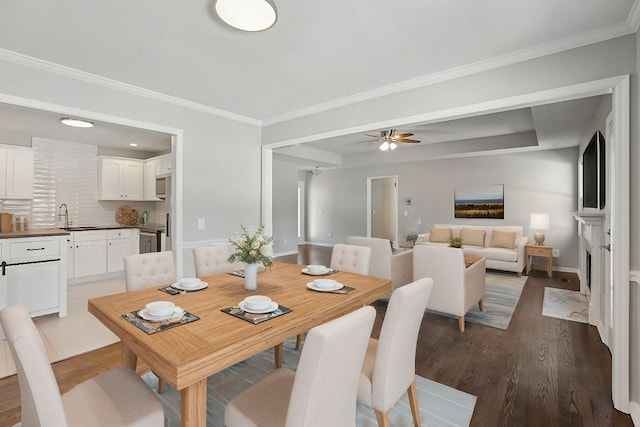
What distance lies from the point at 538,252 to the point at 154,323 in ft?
20.9

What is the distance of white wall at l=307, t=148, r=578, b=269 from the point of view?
5953mm

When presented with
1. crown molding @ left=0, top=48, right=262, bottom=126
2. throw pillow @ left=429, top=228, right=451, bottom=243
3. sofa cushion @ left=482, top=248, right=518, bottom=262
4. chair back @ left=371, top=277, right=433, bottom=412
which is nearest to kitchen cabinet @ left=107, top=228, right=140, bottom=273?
crown molding @ left=0, top=48, right=262, bottom=126

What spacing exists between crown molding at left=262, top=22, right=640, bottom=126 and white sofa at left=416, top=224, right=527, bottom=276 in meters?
3.80

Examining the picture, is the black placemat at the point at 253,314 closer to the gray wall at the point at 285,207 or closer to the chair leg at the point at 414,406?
the chair leg at the point at 414,406

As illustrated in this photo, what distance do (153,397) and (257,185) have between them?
321 cm

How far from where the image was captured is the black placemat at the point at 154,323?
54.7 inches

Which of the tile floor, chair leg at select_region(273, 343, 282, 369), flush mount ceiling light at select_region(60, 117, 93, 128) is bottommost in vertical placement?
the tile floor

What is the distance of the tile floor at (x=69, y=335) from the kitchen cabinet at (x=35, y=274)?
6.7 inches

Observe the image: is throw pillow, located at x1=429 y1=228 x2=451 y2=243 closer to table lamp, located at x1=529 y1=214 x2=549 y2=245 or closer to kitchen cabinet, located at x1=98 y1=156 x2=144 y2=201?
table lamp, located at x1=529 y1=214 x2=549 y2=245

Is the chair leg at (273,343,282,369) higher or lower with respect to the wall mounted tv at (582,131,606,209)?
lower

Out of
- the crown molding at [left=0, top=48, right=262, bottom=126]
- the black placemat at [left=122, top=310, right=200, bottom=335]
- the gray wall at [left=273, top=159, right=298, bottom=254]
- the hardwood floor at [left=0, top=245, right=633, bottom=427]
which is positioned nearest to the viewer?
the black placemat at [left=122, top=310, right=200, bottom=335]

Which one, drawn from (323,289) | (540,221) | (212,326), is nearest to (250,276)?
(323,289)

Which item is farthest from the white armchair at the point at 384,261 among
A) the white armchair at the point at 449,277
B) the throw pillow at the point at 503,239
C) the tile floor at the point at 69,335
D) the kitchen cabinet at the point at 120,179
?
the kitchen cabinet at the point at 120,179

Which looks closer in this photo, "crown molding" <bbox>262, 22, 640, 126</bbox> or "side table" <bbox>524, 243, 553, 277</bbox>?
"crown molding" <bbox>262, 22, 640, 126</bbox>
